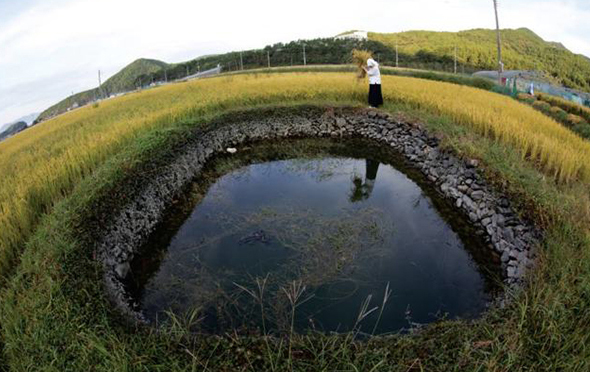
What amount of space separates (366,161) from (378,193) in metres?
1.69

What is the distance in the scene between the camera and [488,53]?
48062mm

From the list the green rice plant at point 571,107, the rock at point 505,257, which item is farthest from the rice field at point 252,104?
the green rice plant at point 571,107

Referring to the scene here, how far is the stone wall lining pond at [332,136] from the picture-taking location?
3716mm

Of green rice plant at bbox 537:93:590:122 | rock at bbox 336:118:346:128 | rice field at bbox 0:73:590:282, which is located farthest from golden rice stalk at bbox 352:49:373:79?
green rice plant at bbox 537:93:590:122

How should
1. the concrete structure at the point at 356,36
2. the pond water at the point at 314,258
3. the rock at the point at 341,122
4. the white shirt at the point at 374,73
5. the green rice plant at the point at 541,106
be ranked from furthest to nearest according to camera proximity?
1. the concrete structure at the point at 356,36
2. the green rice plant at the point at 541,106
3. the rock at the point at 341,122
4. the white shirt at the point at 374,73
5. the pond water at the point at 314,258

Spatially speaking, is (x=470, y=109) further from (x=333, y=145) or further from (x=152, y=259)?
(x=152, y=259)

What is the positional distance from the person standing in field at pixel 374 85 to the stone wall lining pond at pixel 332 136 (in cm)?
39

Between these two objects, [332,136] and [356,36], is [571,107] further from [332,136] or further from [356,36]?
[356,36]

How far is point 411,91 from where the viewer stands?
9.55 metres

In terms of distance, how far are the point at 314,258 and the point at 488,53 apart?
181 feet

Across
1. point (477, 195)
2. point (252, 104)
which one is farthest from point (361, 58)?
point (477, 195)

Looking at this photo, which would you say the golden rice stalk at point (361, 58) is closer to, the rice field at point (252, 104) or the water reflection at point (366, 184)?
the rice field at point (252, 104)

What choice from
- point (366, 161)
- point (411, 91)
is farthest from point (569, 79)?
point (366, 161)

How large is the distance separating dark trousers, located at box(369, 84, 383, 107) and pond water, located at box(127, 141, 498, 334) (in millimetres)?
2963
